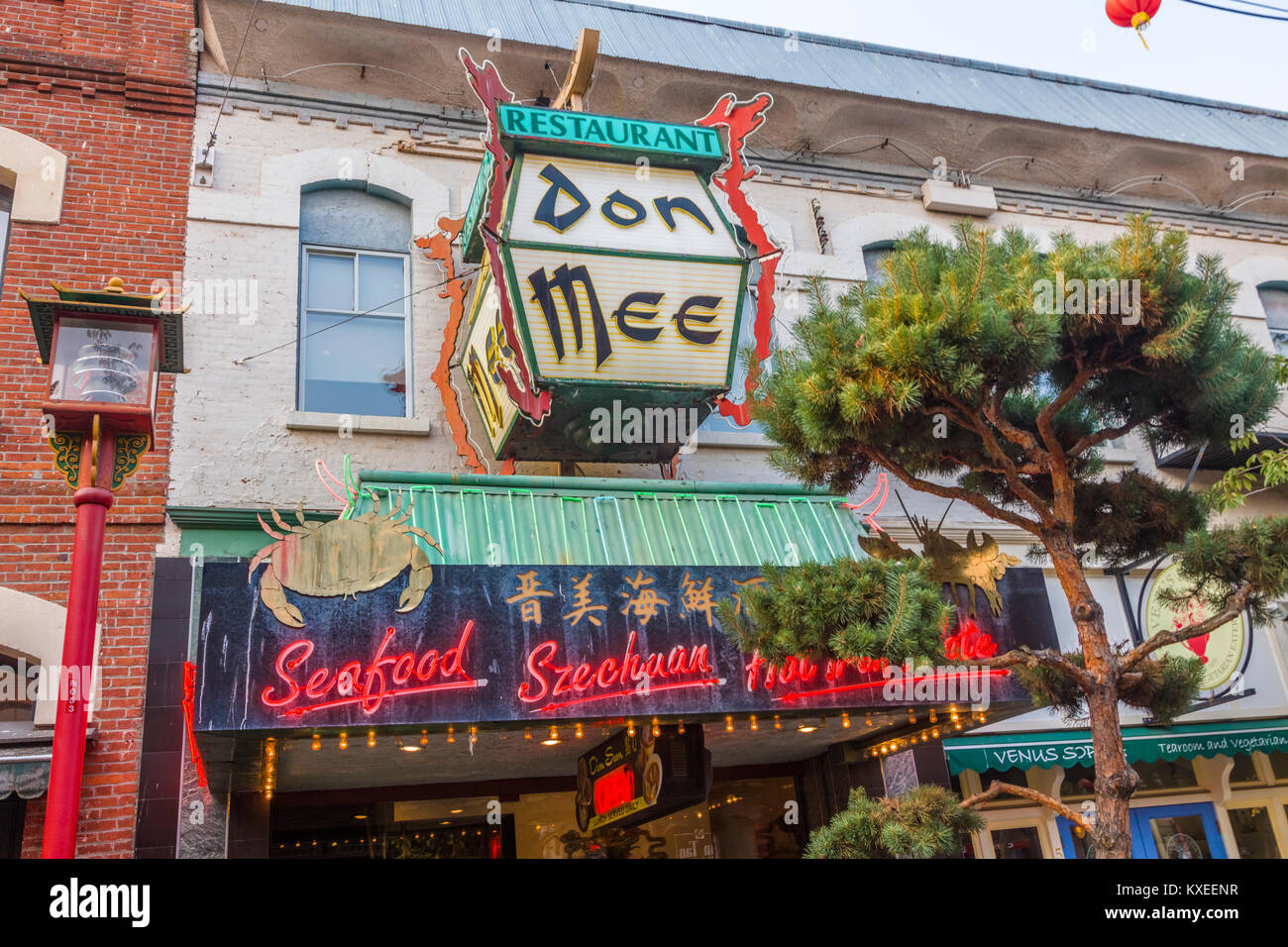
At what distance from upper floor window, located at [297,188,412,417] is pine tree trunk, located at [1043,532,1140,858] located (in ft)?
20.7

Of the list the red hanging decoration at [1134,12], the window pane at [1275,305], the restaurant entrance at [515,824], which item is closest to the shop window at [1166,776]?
the restaurant entrance at [515,824]

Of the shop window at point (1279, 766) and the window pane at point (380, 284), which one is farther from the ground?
the window pane at point (380, 284)

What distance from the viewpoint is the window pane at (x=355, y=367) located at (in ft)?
31.8

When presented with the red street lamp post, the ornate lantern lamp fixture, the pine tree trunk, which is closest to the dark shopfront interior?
the red street lamp post

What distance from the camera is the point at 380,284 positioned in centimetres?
1041

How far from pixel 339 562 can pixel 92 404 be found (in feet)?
5.46

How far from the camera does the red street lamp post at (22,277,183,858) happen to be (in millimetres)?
5062

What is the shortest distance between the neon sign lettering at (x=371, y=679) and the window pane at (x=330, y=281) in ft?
16.2

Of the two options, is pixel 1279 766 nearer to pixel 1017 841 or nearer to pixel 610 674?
pixel 1017 841

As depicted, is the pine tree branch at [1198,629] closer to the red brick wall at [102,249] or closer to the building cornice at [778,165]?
the building cornice at [778,165]

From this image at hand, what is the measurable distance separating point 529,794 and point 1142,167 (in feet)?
36.9

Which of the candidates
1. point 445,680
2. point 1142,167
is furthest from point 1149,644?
point 1142,167

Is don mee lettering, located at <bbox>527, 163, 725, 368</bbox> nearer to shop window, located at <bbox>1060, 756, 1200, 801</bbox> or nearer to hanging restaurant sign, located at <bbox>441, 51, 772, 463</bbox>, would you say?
hanging restaurant sign, located at <bbox>441, 51, 772, 463</bbox>
